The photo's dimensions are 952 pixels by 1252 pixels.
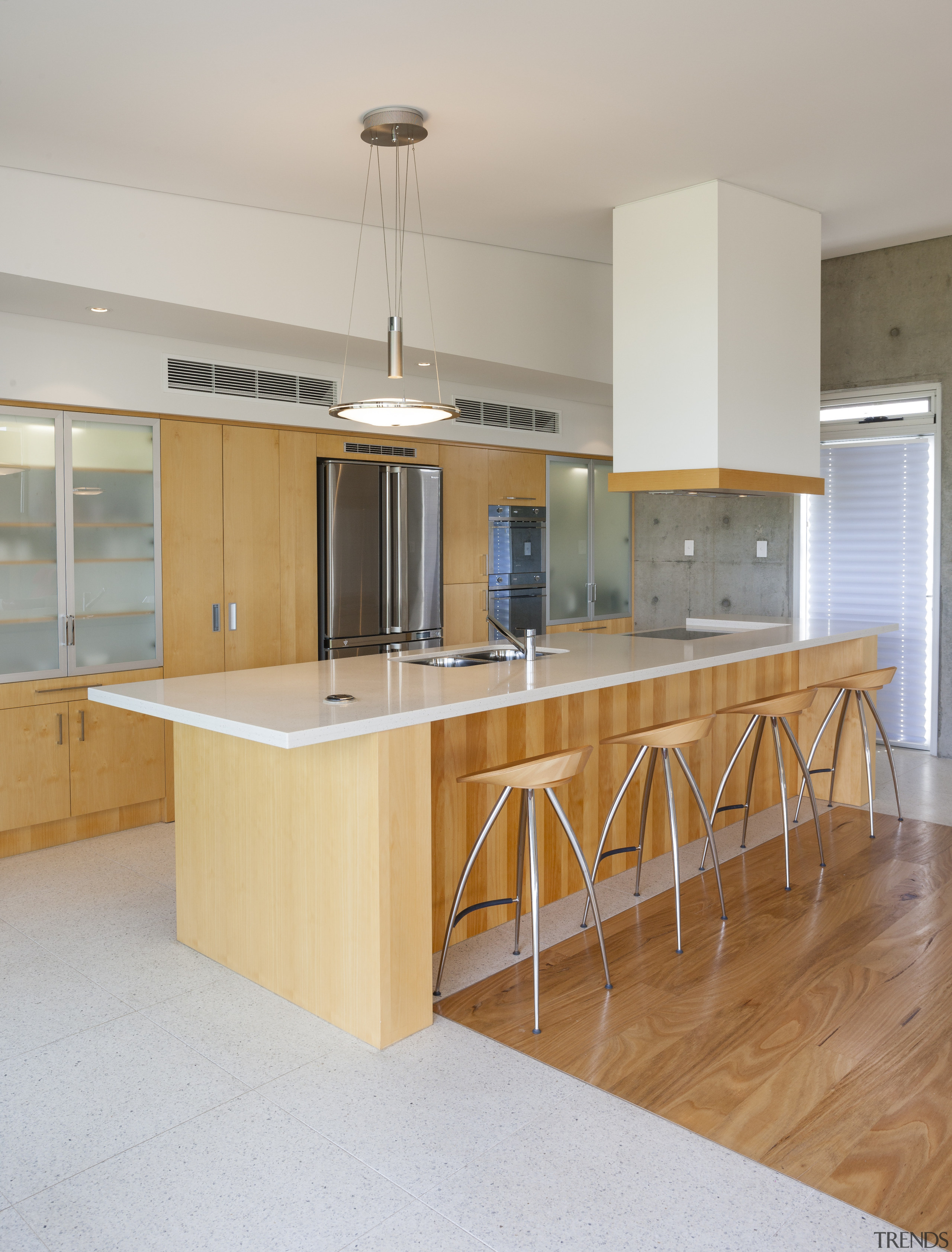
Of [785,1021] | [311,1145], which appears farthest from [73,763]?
[785,1021]

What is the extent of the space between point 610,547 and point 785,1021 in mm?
5099

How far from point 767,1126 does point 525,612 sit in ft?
15.5

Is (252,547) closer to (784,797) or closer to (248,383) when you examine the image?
(248,383)

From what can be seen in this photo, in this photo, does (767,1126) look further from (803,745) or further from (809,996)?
(803,745)

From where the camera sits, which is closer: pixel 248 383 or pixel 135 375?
pixel 135 375

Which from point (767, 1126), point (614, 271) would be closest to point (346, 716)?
point (767, 1126)

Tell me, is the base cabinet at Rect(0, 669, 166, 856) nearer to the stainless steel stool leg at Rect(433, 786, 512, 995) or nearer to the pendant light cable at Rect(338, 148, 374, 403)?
the pendant light cable at Rect(338, 148, 374, 403)

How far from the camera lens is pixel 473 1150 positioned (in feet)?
6.93

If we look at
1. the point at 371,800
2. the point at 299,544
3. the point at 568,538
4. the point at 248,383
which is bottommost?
the point at 371,800

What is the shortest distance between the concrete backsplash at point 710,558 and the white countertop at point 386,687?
2420 mm

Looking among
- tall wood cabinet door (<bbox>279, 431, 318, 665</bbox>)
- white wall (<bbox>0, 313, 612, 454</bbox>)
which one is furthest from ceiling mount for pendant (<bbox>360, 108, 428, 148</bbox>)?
tall wood cabinet door (<bbox>279, 431, 318, 665</bbox>)

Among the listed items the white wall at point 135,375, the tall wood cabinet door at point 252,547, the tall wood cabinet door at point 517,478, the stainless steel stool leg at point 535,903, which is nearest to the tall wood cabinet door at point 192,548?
the tall wood cabinet door at point 252,547

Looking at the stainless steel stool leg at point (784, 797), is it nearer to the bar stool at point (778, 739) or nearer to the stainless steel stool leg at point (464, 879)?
the bar stool at point (778, 739)

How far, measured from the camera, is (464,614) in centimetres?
622
